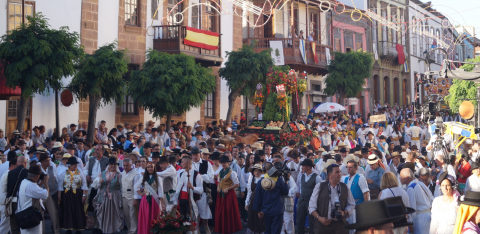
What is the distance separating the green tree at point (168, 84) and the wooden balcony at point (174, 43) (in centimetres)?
213

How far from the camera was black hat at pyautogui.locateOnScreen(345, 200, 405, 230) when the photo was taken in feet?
16.1

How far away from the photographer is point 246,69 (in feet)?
76.6

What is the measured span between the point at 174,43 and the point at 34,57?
7.66 metres

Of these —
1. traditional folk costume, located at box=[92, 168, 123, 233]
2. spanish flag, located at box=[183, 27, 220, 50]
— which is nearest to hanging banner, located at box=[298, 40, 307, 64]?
spanish flag, located at box=[183, 27, 220, 50]

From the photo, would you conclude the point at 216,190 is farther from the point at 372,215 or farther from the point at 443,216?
the point at 372,215

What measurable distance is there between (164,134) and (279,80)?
431cm

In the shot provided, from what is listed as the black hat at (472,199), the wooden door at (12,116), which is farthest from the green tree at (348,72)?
the black hat at (472,199)

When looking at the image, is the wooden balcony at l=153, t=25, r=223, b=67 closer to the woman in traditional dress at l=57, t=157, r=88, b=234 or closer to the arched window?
the woman in traditional dress at l=57, t=157, r=88, b=234

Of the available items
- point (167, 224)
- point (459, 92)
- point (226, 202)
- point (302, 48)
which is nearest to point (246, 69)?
point (302, 48)

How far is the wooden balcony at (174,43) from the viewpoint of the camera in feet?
74.3

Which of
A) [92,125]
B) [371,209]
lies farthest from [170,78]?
[371,209]

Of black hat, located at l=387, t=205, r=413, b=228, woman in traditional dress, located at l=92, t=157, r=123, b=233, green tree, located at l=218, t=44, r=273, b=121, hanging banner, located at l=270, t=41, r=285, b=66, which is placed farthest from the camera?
hanging banner, located at l=270, t=41, r=285, b=66

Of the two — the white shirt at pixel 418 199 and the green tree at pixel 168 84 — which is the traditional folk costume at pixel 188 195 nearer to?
the white shirt at pixel 418 199

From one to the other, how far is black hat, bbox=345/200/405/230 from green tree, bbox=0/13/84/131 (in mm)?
12378
